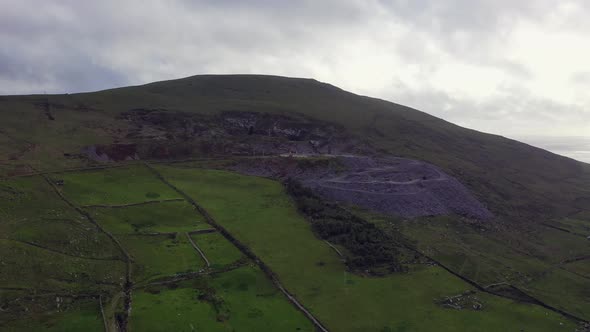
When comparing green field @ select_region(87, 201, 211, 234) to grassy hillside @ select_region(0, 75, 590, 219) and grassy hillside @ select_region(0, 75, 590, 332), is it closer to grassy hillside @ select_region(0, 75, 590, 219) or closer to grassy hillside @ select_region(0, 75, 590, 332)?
grassy hillside @ select_region(0, 75, 590, 332)

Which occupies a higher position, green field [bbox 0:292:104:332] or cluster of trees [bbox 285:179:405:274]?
cluster of trees [bbox 285:179:405:274]

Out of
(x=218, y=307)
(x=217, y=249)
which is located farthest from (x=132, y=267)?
(x=218, y=307)

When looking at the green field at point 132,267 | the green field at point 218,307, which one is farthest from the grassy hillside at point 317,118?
the green field at point 218,307

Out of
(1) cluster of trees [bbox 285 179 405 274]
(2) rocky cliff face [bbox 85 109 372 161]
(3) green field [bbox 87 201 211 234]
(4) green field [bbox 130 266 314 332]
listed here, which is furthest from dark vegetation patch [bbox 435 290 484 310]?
(2) rocky cliff face [bbox 85 109 372 161]

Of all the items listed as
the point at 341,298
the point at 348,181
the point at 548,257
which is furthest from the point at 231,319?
the point at 548,257

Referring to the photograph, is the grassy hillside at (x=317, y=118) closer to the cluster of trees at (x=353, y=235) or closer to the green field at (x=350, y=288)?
the cluster of trees at (x=353, y=235)

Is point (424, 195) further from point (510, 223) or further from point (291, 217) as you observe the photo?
point (291, 217)
